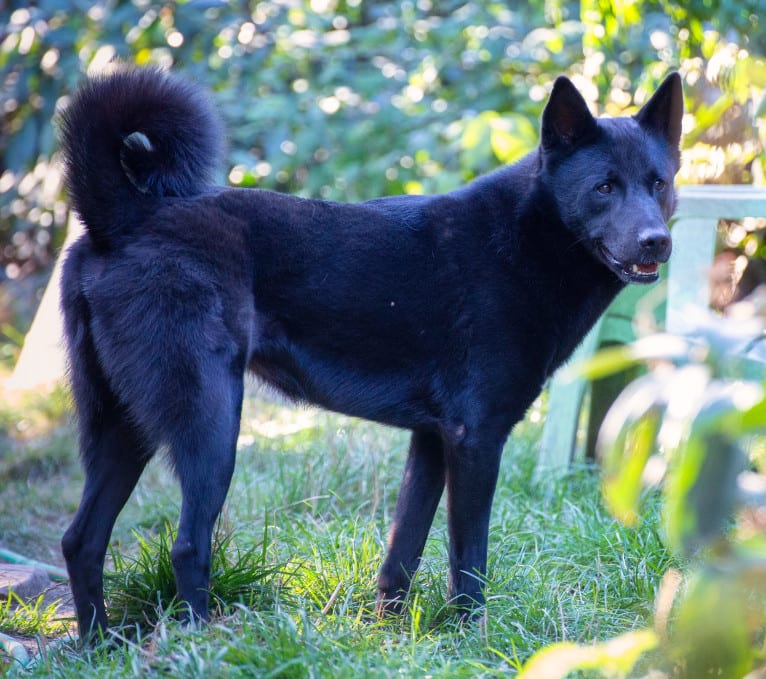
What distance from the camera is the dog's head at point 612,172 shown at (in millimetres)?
2400

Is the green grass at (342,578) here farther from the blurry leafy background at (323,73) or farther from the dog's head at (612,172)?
the blurry leafy background at (323,73)

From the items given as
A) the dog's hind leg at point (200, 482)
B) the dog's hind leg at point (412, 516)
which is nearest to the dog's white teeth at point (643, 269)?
the dog's hind leg at point (412, 516)

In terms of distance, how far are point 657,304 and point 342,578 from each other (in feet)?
5.93

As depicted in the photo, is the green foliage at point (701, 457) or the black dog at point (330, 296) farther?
the black dog at point (330, 296)

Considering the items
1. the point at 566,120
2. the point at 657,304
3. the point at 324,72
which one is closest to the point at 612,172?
the point at 566,120

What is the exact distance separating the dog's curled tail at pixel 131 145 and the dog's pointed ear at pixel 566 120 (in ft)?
3.00

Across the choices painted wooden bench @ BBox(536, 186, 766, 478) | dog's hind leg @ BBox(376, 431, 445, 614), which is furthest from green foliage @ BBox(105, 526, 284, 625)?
painted wooden bench @ BBox(536, 186, 766, 478)

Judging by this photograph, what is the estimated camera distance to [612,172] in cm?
246

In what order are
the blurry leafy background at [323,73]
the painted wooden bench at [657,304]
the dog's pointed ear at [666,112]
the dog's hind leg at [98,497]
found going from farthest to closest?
the blurry leafy background at [323,73] → the painted wooden bench at [657,304] → the dog's pointed ear at [666,112] → the dog's hind leg at [98,497]

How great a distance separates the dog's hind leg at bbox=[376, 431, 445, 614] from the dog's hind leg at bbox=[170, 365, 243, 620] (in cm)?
50

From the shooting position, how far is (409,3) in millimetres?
5699

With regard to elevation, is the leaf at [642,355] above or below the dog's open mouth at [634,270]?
above

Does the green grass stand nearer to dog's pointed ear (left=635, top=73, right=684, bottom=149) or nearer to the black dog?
the black dog

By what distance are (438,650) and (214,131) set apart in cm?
142
